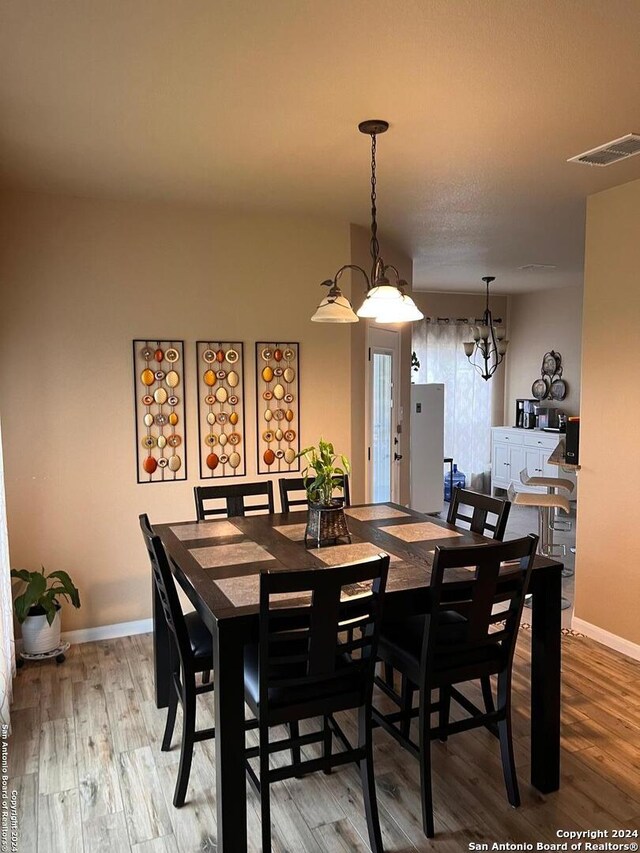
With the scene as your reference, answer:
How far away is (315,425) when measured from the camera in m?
4.31

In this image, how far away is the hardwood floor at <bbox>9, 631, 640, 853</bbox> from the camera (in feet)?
7.14

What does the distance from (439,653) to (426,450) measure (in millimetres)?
4752

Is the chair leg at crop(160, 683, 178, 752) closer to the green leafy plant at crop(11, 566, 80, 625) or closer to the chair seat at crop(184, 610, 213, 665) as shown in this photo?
the chair seat at crop(184, 610, 213, 665)

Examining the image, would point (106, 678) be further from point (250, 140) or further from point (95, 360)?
point (250, 140)

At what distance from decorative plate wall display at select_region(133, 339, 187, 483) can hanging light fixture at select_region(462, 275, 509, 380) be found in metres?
3.78

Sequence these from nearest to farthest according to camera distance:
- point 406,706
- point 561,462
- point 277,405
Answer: point 406,706 < point 277,405 < point 561,462

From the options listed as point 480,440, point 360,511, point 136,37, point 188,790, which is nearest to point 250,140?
point 136,37

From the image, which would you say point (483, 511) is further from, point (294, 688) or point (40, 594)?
point (40, 594)

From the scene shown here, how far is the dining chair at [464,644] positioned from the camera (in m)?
2.13

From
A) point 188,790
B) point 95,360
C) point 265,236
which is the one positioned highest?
point 265,236

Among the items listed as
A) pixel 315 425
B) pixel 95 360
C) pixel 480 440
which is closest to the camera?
pixel 95 360

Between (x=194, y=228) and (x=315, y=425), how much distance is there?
1.46m

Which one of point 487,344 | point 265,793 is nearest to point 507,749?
point 265,793

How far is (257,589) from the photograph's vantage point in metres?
2.16
